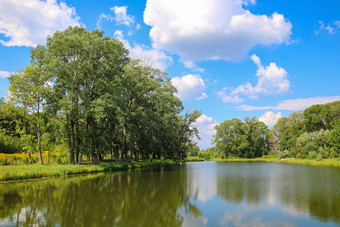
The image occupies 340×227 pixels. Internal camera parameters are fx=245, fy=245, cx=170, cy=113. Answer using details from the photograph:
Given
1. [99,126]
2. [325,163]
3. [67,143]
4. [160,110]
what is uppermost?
[160,110]

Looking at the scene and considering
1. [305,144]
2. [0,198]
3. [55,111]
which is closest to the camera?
[0,198]

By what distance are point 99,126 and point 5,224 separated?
31046 millimetres

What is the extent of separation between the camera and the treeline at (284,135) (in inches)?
2665

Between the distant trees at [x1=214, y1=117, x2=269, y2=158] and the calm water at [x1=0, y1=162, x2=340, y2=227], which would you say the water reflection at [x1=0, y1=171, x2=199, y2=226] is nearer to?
the calm water at [x1=0, y1=162, x2=340, y2=227]

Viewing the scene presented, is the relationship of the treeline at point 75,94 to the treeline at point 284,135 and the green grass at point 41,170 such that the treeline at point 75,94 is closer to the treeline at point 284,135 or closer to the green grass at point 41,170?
the green grass at point 41,170

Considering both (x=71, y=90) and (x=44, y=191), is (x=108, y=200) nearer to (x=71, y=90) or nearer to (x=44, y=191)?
(x=44, y=191)

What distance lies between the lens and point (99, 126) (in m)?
40.8

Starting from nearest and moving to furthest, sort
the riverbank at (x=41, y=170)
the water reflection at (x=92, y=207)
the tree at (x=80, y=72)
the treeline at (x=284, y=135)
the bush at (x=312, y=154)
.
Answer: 1. the water reflection at (x=92, y=207)
2. the riverbank at (x=41, y=170)
3. the tree at (x=80, y=72)
4. the bush at (x=312, y=154)
5. the treeline at (x=284, y=135)

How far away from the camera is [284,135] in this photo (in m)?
92.3

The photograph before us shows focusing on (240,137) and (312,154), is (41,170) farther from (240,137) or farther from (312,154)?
(240,137)

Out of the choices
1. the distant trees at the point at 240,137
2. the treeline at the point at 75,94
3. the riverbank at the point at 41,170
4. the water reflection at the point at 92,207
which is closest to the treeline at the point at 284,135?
the distant trees at the point at 240,137

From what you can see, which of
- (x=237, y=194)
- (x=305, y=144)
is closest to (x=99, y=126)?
(x=237, y=194)

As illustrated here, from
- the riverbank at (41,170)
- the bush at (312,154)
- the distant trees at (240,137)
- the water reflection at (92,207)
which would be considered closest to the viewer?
the water reflection at (92,207)

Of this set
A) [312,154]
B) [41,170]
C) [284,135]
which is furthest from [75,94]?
[284,135]
